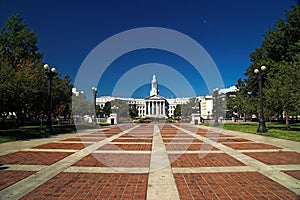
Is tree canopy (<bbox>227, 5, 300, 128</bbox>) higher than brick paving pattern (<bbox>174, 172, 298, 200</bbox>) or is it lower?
higher

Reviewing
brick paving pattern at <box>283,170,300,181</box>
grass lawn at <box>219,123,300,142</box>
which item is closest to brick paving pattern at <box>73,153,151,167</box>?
brick paving pattern at <box>283,170,300,181</box>

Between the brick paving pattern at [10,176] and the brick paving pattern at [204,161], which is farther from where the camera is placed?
the brick paving pattern at [204,161]

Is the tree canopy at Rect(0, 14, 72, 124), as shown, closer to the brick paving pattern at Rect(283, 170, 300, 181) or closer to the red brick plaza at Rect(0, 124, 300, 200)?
the red brick plaza at Rect(0, 124, 300, 200)

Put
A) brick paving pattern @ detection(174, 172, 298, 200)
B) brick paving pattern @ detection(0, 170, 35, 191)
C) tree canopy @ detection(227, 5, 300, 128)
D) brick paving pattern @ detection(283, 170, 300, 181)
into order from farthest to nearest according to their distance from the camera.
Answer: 1. tree canopy @ detection(227, 5, 300, 128)
2. brick paving pattern @ detection(283, 170, 300, 181)
3. brick paving pattern @ detection(0, 170, 35, 191)
4. brick paving pattern @ detection(174, 172, 298, 200)

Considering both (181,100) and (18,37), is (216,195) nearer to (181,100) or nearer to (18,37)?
(18,37)

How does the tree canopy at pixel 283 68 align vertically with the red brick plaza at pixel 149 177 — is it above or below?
above

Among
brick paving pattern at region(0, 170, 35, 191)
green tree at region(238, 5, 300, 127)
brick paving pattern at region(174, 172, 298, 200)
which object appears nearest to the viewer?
brick paving pattern at region(174, 172, 298, 200)

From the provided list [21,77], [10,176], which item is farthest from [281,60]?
[10,176]

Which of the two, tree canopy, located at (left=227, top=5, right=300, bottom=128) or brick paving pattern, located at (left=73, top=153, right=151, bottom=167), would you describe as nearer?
brick paving pattern, located at (left=73, top=153, right=151, bottom=167)

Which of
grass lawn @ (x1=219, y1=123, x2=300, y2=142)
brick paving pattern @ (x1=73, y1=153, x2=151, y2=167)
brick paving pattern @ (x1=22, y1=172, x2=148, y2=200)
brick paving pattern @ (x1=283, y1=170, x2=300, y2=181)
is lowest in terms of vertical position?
grass lawn @ (x1=219, y1=123, x2=300, y2=142)

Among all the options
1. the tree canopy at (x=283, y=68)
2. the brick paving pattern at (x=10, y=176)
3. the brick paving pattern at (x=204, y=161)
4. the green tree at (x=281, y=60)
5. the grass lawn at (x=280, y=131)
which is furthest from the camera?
the green tree at (x=281, y=60)

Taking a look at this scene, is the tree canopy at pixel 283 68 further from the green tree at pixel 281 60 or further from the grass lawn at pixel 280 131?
the grass lawn at pixel 280 131

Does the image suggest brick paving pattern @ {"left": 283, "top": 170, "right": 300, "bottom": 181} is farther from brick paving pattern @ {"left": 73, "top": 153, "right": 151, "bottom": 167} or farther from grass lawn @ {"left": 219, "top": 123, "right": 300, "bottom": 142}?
grass lawn @ {"left": 219, "top": 123, "right": 300, "bottom": 142}

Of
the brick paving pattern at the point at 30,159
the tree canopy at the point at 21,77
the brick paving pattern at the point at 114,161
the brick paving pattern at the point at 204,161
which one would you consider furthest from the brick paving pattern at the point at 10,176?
the tree canopy at the point at 21,77
